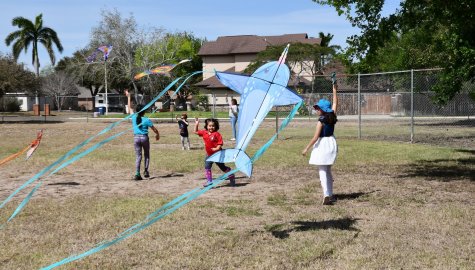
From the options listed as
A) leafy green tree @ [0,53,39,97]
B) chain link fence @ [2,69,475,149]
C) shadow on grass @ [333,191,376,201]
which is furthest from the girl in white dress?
leafy green tree @ [0,53,39,97]

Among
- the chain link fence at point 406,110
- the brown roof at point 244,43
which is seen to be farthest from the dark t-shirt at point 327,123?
the brown roof at point 244,43

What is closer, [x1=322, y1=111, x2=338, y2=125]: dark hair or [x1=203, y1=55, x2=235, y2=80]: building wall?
[x1=322, y1=111, x2=338, y2=125]: dark hair

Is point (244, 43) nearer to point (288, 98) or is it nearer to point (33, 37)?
point (33, 37)

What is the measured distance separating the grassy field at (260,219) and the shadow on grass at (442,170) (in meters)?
0.02

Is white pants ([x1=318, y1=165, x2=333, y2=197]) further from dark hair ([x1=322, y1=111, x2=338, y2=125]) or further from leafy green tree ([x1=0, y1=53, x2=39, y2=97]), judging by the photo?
leafy green tree ([x1=0, y1=53, x2=39, y2=97])

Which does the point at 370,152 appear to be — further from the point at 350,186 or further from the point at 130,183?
the point at 130,183

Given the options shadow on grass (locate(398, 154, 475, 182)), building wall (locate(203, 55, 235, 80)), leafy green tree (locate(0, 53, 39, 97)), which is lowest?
shadow on grass (locate(398, 154, 475, 182))

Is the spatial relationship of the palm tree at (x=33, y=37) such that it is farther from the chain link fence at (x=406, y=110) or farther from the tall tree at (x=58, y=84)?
the chain link fence at (x=406, y=110)

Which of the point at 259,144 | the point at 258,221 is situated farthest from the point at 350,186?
the point at 259,144

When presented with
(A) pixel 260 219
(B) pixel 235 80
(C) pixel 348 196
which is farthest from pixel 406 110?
(B) pixel 235 80

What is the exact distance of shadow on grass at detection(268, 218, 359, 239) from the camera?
6320mm

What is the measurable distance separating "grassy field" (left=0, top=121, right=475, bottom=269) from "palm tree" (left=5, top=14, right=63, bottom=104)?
205ft

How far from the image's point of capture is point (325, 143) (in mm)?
7844

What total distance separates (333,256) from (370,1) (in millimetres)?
6705
